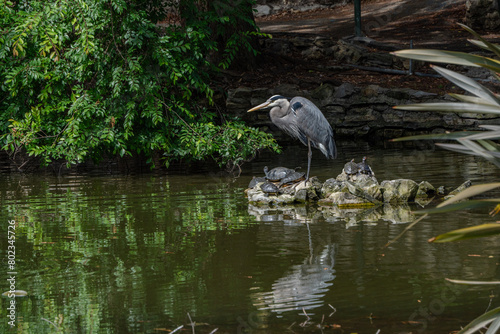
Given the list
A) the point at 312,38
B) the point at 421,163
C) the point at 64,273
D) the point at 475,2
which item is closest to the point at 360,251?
the point at 64,273

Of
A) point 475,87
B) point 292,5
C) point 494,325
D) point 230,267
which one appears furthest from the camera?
point 292,5

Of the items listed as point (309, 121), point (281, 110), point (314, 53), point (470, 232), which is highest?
point (314, 53)

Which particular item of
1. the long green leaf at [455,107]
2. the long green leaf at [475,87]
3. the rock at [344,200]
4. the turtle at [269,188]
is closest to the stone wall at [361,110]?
the turtle at [269,188]

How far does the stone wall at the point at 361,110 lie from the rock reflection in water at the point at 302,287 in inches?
527

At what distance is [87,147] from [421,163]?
683cm

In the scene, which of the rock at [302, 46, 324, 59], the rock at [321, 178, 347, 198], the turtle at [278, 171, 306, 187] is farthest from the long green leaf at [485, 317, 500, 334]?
the rock at [302, 46, 324, 59]

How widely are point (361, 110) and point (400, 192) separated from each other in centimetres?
1034

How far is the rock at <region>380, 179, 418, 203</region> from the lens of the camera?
9.67 meters

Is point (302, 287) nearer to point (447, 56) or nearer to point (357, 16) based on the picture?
point (447, 56)

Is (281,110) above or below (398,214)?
above

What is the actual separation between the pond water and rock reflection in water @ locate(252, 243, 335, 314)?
0.03 ft

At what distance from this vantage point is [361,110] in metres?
19.8

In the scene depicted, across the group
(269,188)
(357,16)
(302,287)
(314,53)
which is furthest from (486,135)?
(357,16)

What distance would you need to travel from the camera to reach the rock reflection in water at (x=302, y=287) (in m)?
5.08
